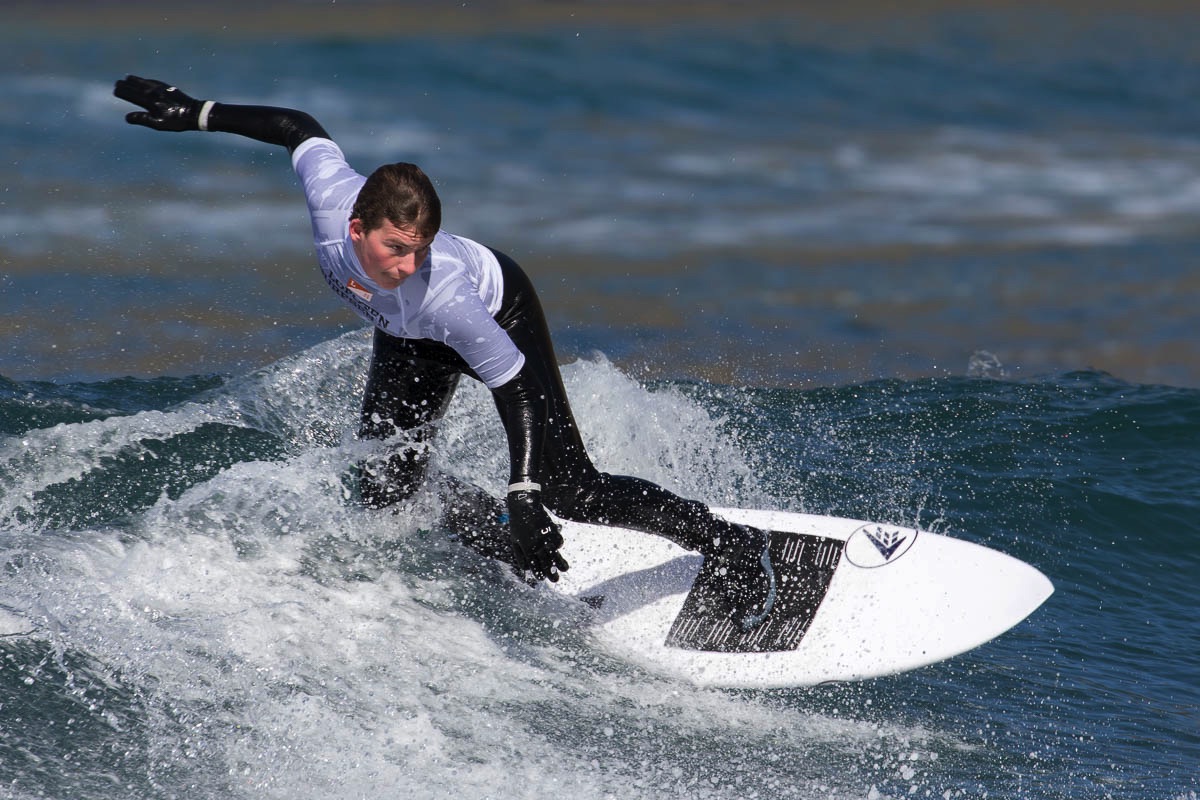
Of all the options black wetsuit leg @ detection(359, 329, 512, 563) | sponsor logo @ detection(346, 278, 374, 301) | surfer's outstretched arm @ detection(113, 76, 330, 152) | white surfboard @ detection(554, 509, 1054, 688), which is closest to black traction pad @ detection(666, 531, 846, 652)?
white surfboard @ detection(554, 509, 1054, 688)

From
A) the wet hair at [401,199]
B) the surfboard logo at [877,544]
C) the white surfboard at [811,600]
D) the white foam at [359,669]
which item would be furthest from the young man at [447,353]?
the surfboard logo at [877,544]

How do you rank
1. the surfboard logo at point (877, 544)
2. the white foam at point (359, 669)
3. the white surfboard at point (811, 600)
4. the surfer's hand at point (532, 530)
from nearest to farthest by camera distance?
1. the white foam at point (359, 669)
2. the surfer's hand at point (532, 530)
3. the white surfboard at point (811, 600)
4. the surfboard logo at point (877, 544)

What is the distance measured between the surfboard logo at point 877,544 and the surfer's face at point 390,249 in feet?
7.53

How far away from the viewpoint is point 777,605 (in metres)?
4.67

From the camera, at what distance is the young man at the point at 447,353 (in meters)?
3.52

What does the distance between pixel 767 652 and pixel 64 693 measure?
2410 mm

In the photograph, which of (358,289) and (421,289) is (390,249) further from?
(358,289)

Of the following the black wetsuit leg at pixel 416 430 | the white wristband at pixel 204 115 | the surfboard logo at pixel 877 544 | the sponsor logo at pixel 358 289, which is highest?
the white wristband at pixel 204 115

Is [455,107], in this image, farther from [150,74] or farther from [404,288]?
[404,288]

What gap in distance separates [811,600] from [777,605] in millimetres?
140

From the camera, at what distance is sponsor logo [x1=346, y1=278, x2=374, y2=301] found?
381 centimetres

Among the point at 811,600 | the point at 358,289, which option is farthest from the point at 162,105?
the point at 811,600

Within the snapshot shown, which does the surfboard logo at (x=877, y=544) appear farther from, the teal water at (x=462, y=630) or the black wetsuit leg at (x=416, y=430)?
the black wetsuit leg at (x=416, y=430)

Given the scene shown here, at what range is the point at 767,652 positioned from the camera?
14.7 ft
